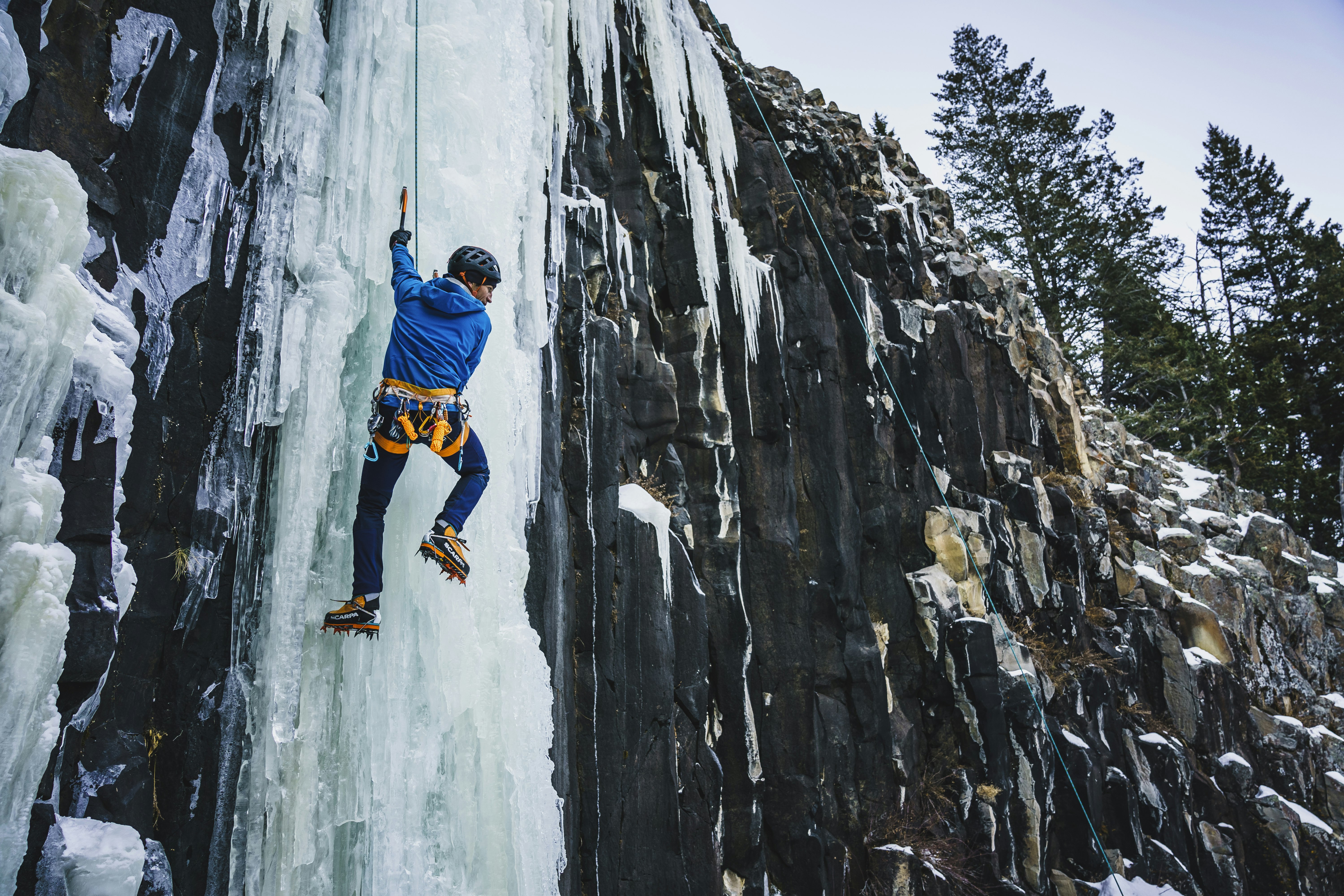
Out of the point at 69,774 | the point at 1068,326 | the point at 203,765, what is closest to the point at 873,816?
the point at 203,765

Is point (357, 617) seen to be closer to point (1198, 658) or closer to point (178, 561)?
point (178, 561)

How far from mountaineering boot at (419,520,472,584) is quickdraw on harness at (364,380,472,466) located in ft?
1.33

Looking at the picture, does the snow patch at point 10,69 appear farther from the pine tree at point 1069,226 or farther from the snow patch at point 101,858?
the pine tree at point 1069,226

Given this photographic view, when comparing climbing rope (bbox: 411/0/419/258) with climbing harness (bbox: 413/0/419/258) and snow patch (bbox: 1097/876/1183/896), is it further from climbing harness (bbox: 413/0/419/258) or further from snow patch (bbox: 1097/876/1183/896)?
snow patch (bbox: 1097/876/1183/896)

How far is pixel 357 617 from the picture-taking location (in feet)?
12.4

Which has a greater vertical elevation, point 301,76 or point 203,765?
point 301,76

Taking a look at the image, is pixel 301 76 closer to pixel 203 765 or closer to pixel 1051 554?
pixel 203 765

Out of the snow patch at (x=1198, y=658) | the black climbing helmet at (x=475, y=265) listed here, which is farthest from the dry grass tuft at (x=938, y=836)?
the black climbing helmet at (x=475, y=265)

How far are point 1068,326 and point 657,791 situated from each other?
18.9m

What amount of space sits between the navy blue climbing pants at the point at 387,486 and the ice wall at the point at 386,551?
303mm

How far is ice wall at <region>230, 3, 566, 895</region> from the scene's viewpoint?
12.6 ft

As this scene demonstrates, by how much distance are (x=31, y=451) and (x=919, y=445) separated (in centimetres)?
858

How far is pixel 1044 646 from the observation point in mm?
10336

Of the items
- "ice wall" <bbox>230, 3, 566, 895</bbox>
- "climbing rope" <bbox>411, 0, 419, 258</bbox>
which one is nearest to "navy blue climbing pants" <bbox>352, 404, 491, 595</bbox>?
"ice wall" <bbox>230, 3, 566, 895</bbox>
